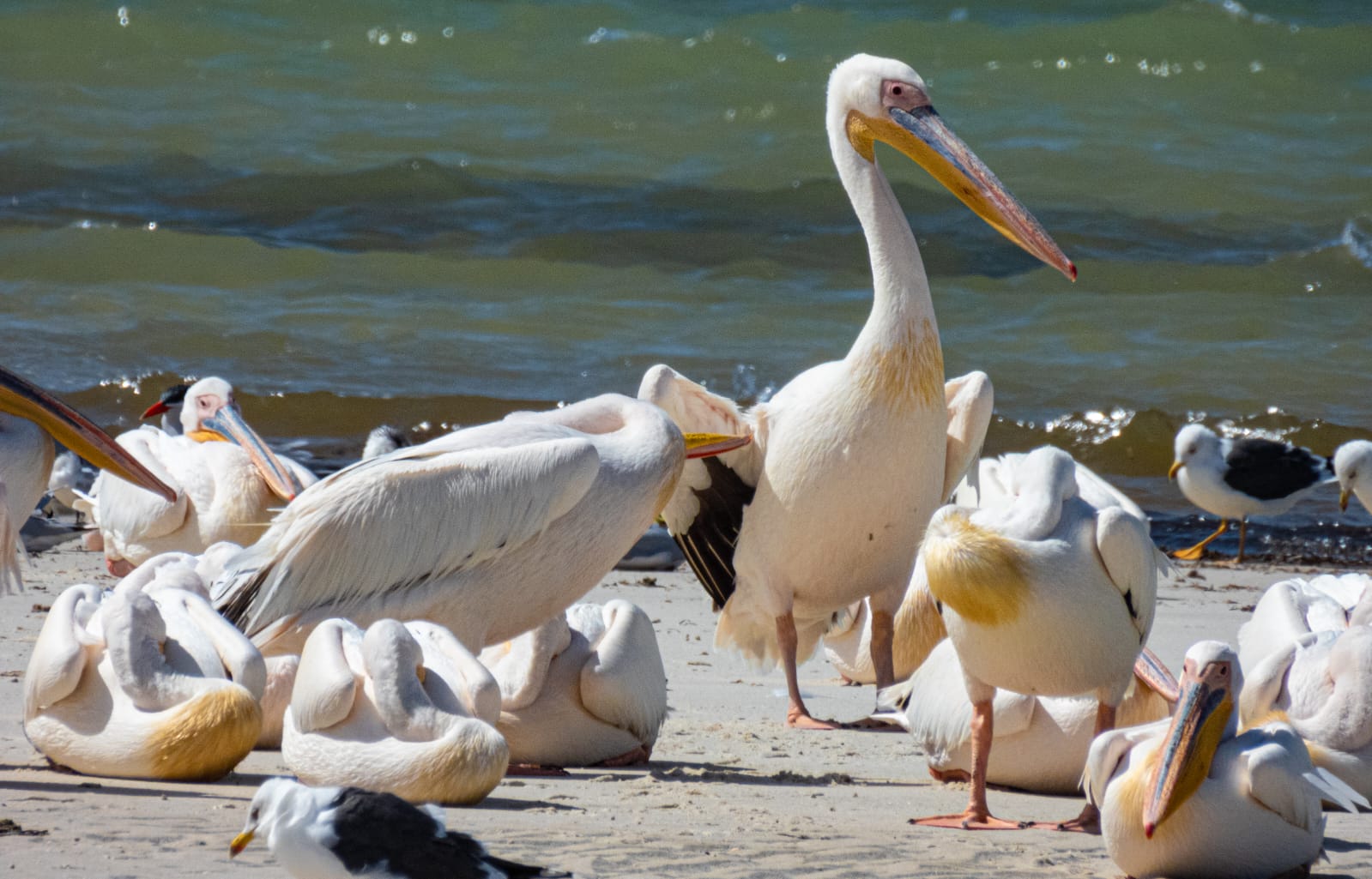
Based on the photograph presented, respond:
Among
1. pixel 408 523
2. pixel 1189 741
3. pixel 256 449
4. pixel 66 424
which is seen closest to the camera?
pixel 1189 741

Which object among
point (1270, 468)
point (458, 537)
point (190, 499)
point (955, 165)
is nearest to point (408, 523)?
point (458, 537)

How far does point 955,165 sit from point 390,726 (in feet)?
8.41

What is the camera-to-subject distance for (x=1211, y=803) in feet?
10.2

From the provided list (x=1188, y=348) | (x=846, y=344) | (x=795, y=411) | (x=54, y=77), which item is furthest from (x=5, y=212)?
(x=795, y=411)

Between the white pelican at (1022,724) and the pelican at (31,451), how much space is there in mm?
1862

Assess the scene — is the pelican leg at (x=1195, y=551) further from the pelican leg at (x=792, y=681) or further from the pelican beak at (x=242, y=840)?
the pelican beak at (x=242, y=840)

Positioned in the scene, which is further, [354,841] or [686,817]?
[686,817]

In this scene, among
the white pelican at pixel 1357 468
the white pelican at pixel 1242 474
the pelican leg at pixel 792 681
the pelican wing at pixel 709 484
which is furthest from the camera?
the white pelican at pixel 1242 474

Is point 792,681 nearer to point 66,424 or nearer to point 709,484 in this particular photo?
point 709,484

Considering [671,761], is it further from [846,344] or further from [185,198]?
[185,198]

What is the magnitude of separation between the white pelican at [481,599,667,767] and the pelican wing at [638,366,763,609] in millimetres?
1001

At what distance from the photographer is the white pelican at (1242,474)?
8.83m

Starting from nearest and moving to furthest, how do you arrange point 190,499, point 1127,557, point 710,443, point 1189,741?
point 1189,741
point 1127,557
point 710,443
point 190,499

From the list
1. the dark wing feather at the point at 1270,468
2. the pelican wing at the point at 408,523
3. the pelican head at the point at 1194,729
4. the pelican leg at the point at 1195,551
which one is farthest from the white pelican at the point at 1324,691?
the dark wing feather at the point at 1270,468
